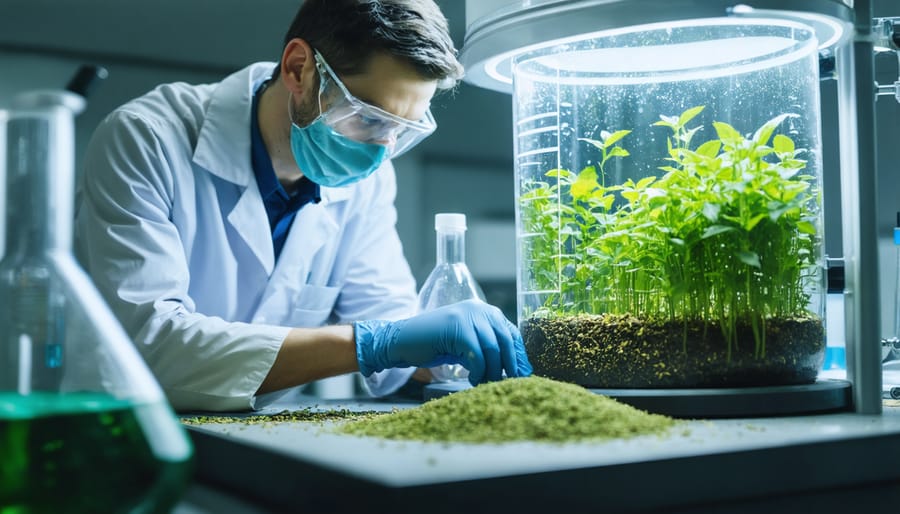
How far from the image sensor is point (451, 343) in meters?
1.25

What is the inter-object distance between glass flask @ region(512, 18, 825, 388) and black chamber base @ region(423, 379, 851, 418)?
0.12 ft

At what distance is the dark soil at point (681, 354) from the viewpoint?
1.05m

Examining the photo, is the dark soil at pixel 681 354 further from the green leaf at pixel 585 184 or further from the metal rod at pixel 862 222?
the green leaf at pixel 585 184

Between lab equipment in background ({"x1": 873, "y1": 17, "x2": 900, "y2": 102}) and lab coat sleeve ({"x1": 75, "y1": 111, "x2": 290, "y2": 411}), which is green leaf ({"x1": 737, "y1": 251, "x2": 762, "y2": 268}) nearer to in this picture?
lab equipment in background ({"x1": 873, "y1": 17, "x2": 900, "y2": 102})

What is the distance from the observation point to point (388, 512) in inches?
22.8

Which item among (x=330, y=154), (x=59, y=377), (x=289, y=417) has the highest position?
(x=330, y=154)

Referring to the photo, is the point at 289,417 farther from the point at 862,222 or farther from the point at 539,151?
the point at 862,222

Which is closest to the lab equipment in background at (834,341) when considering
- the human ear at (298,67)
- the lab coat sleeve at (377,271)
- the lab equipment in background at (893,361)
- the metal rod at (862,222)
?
the lab equipment in background at (893,361)

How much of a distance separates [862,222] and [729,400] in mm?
339

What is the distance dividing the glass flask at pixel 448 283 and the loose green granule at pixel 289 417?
0.39 metres

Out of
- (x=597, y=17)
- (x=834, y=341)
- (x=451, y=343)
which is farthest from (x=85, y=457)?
(x=834, y=341)

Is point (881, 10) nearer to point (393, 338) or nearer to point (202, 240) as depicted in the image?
point (393, 338)

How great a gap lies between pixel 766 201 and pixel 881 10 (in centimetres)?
110

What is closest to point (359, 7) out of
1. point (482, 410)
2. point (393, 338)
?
point (393, 338)
